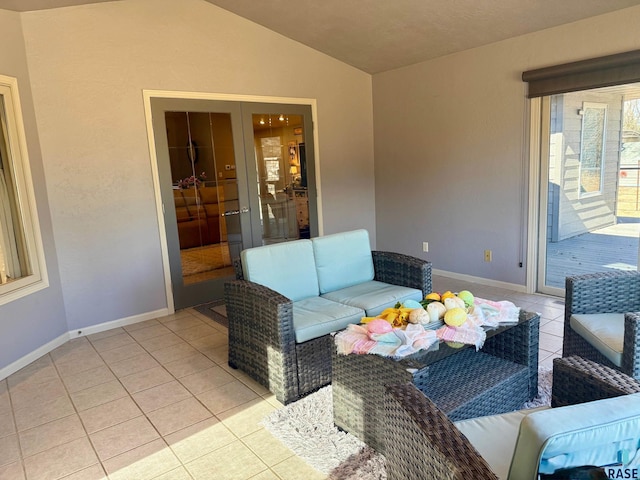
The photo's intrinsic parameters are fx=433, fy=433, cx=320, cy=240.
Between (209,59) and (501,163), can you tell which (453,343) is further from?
(209,59)

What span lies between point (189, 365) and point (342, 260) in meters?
1.37

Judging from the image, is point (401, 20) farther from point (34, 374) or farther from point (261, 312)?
point (34, 374)

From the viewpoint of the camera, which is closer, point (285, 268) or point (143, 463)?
point (143, 463)

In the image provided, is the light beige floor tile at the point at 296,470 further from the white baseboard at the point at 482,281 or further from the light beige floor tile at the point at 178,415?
the white baseboard at the point at 482,281

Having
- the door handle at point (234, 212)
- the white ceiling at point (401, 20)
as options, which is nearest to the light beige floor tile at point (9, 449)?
the door handle at point (234, 212)

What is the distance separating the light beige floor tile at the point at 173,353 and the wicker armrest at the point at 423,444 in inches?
85.9

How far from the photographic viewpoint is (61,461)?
2.17 m

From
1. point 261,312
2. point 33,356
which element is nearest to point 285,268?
point 261,312

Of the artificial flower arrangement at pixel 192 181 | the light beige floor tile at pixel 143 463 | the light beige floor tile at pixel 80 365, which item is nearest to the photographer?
the light beige floor tile at pixel 143 463

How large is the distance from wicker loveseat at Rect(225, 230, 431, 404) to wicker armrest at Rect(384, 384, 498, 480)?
2.72ft

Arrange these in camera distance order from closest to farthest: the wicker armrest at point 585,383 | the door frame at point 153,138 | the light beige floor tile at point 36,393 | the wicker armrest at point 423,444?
the wicker armrest at point 423,444
the wicker armrest at point 585,383
the light beige floor tile at point 36,393
the door frame at point 153,138

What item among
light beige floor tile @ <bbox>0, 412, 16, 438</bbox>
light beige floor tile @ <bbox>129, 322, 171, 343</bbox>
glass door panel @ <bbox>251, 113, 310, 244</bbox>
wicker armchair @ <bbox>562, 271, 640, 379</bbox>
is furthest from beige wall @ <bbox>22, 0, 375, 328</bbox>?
wicker armchair @ <bbox>562, 271, 640, 379</bbox>

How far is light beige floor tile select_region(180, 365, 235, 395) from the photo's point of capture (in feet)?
9.22

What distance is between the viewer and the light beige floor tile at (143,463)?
6.66 ft
